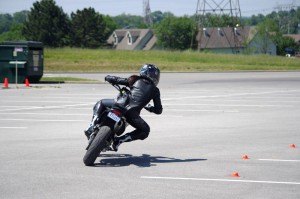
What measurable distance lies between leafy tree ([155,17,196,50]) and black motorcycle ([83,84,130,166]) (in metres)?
115

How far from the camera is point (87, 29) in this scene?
112438mm

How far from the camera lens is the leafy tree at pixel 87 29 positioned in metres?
112

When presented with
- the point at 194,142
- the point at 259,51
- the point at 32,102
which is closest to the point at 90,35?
the point at 259,51

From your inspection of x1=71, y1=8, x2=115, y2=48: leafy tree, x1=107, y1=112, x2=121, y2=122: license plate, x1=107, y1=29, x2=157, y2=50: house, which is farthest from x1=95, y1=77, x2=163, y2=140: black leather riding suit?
x1=107, y1=29, x2=157, y2=50: house

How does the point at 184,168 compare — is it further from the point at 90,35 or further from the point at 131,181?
the point at 90,35

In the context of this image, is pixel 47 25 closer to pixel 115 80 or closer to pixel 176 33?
pixel 176 33

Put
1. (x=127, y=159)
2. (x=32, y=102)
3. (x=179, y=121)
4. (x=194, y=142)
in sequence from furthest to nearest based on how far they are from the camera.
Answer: (x=32, y=102) → (x=179, y=121) → (x=194, y=142) → (x=127, y=159)

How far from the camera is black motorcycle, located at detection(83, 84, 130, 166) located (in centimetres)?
1005

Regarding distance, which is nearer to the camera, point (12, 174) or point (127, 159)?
point (12, 174)

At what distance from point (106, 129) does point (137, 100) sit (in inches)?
29.8

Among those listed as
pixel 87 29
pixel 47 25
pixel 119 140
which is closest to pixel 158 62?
pixel 47 25

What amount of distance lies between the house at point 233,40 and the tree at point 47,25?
2213 cm

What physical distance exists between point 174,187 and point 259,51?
336 ft

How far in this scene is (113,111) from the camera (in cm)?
1024
